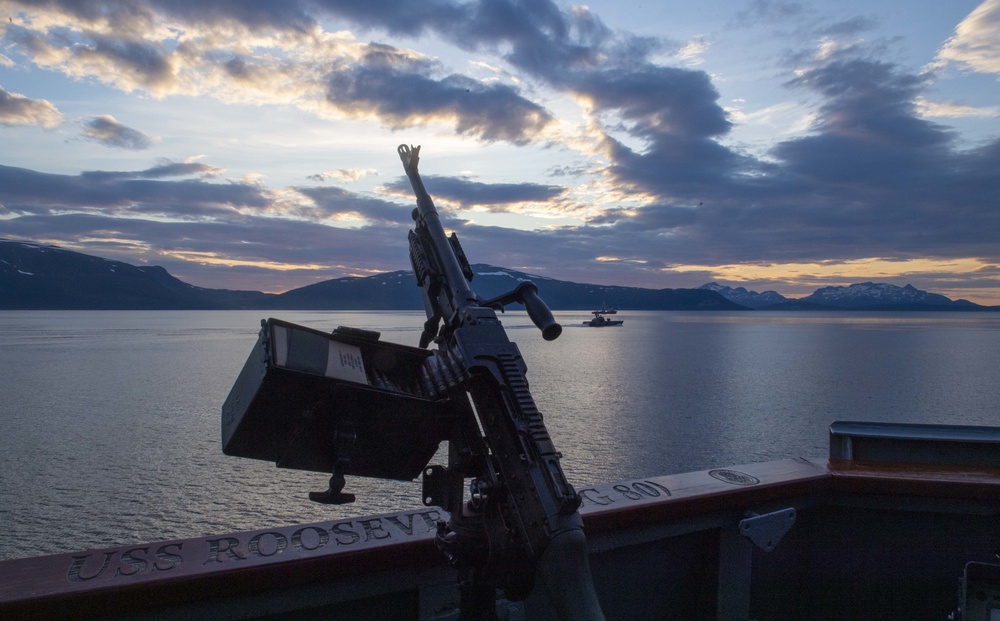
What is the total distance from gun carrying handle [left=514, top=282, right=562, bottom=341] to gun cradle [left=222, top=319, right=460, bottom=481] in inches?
16.9

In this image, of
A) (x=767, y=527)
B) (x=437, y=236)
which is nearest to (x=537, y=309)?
(x=437, y=236)

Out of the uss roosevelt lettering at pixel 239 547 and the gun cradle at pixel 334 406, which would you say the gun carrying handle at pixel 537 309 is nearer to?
the gun cradle at pixel 334 406

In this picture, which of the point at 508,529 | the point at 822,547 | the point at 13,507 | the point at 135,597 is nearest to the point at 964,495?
the point at 822,547

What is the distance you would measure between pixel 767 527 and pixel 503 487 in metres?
1.81

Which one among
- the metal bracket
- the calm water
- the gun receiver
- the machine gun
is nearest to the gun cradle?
the machine gun

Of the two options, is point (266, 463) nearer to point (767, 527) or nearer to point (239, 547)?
point (239, 547)

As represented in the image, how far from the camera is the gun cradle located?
2081 millimetres

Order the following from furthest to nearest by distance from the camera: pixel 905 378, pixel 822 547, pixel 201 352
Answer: pixel 201 352, pixel 905 378, pixel 822 547

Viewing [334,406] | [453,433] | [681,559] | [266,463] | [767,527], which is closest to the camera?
[334,406]

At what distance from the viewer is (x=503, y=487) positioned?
7.18ft

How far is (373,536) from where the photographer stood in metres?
2.69

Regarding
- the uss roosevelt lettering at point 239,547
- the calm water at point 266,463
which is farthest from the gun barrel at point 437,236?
the calm water at point 266,463

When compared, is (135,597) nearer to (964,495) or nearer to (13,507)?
(964,495)

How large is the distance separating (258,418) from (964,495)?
3.58 metres
